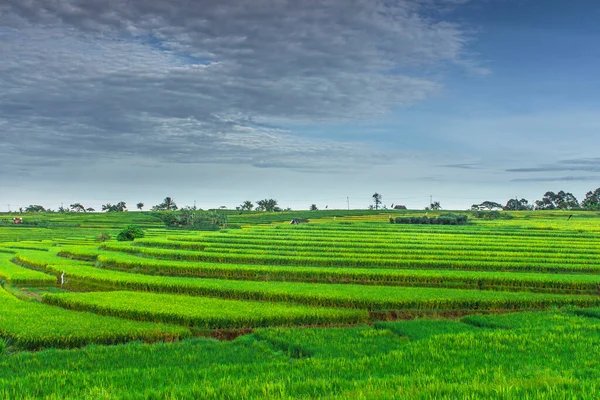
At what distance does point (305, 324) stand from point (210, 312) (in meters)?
3.42

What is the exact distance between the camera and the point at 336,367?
975cm

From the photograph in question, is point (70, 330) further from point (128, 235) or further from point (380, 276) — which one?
point (128, 235)

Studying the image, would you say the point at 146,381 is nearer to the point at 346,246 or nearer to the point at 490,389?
the point at 490,389

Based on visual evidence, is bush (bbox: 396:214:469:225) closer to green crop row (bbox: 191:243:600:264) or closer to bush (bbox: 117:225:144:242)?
green crop row (bbox: 191:243:600:264)

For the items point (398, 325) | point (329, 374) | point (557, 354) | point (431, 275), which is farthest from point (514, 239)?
point (329, 374)

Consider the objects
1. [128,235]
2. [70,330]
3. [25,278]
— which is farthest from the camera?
[128,235]

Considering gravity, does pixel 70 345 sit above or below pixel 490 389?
below

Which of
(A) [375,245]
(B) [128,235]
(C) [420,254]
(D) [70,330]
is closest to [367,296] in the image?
(D) [70,330]

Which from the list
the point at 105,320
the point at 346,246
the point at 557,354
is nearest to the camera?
the point at 557,354

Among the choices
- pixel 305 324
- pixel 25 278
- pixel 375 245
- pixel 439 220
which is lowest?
pixel 305 324

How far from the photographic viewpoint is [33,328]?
48.0 ft

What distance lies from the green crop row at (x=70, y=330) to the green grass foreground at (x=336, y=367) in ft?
5.40

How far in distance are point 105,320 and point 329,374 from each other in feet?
33.5

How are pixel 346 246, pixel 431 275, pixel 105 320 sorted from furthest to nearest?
pixel 346 246 < pixel 431 275 < pixel 105 320
